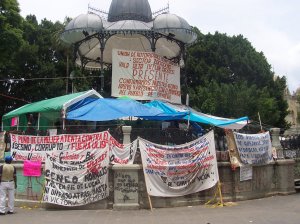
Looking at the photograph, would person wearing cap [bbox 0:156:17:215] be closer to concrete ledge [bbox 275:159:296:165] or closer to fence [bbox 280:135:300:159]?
concrete ledge [bbox 275:159:296:165]

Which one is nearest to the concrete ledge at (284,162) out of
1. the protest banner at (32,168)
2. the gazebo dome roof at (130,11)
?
the protest banner at (32,168)

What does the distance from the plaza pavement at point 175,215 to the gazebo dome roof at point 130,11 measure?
536 inches

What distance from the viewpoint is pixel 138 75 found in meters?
20.4

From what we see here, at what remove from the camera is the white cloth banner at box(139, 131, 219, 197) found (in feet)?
42.8

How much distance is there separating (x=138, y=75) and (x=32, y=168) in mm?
8402

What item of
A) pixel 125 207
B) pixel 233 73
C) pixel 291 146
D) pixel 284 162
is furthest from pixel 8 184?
pixel 233 73

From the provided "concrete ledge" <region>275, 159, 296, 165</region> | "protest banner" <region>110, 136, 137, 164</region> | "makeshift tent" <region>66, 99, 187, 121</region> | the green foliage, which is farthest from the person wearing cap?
the green foliage

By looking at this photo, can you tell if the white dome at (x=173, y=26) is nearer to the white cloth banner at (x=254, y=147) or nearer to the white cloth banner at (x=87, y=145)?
the white cloth banner at (x=254, y=147)

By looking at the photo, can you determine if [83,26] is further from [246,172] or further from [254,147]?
[246,172]

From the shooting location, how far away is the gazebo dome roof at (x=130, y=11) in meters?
23.6

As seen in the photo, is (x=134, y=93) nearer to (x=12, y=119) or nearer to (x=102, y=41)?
(x=102, y=41)

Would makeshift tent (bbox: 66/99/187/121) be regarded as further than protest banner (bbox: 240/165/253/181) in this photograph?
Yes

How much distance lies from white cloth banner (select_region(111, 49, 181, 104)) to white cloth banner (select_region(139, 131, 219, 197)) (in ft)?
22.8

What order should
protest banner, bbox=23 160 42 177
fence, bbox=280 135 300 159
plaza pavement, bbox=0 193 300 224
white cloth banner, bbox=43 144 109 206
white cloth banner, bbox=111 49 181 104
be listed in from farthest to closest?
white cloth banner, bbox=111 49 181 104, fence, bbox=280 135 300 159, protest banner, bbox=23 160 42 177, white cloth banner, bbox=43 144 109 206, plaza pavement, bbox=0 193 300 224
